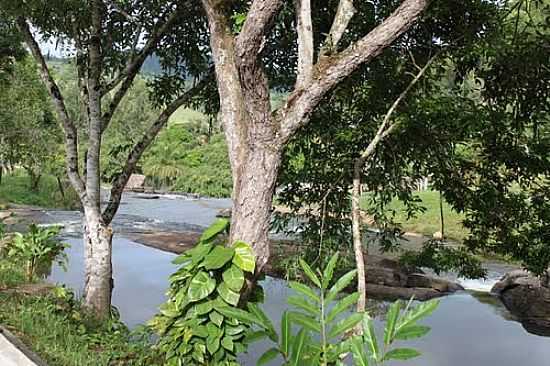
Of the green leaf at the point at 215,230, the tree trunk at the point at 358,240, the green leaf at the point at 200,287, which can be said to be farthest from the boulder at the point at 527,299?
the green leaf at the point at 200,287

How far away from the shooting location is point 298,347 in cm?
165

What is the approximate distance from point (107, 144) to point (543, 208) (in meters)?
24.8

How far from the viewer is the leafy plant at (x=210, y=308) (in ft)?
9.39

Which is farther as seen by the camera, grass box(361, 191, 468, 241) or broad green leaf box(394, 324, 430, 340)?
grass box(361, 191, 468, 241)

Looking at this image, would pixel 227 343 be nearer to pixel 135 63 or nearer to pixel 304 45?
pixel 304 45

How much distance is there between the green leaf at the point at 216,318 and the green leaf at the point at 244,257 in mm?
258

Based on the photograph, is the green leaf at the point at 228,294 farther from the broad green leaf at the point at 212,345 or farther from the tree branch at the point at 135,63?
the tree branch at the point at 135,63

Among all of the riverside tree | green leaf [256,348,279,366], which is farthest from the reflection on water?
green leaf [256,348,279,366]

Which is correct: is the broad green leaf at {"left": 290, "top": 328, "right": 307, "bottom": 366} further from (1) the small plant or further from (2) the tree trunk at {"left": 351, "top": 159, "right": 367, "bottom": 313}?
(1) the small plant

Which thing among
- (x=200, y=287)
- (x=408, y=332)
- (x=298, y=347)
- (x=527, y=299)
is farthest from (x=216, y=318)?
(x=527, y=299)

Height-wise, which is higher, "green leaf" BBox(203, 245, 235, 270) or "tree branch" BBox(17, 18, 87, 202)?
"tree branch" BBox(17, 18, 87, 202)

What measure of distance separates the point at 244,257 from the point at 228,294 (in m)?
0.20

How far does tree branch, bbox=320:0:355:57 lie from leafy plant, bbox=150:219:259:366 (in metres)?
1.14

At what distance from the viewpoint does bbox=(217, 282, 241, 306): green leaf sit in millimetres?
2863
